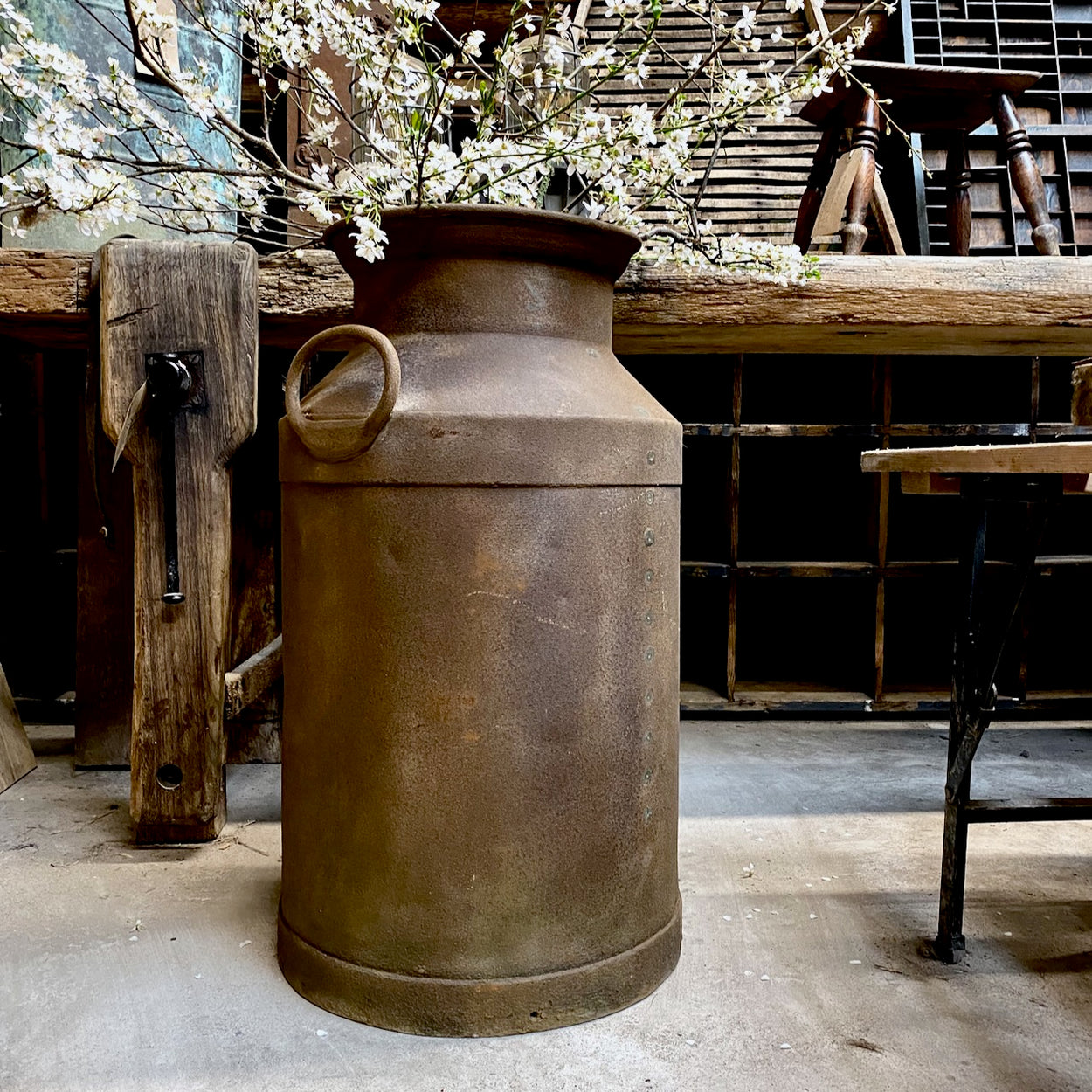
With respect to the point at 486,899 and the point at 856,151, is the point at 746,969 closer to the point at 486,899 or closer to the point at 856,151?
the point at 486,899

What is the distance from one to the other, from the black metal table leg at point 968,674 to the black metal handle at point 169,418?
1.57 m

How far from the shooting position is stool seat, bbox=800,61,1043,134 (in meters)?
2.82

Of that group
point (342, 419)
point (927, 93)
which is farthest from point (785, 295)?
point (927, 93)

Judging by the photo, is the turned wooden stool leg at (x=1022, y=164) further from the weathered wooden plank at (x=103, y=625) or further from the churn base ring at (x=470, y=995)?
the weathered wooden plank at (x=103, y=625)

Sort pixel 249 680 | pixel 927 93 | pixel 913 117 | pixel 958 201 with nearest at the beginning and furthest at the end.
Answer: pixel 249 680, pixel 927 93, pixel 913 117, pixel 958 201

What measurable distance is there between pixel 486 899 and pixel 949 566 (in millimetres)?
2392

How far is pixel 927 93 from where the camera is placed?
116 inches

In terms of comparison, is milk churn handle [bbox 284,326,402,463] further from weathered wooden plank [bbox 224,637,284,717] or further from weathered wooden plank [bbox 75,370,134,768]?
weathered wooden plank [bbox 75,370,134,768]

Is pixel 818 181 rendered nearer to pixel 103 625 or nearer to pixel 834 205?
pixel 834 205

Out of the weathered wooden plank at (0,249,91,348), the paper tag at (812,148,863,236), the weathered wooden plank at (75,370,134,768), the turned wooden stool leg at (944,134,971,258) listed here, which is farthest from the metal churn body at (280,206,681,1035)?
the turned wooden stool leg at (944,134,971,258)

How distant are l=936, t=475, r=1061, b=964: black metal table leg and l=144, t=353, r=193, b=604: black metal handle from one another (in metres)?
1.57

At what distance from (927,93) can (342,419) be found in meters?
2.42

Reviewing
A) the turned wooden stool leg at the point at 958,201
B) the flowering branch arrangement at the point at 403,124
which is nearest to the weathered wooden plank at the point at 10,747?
the flowering branch arrangement at the point at 403,124

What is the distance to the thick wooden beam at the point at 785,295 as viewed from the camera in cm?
205
